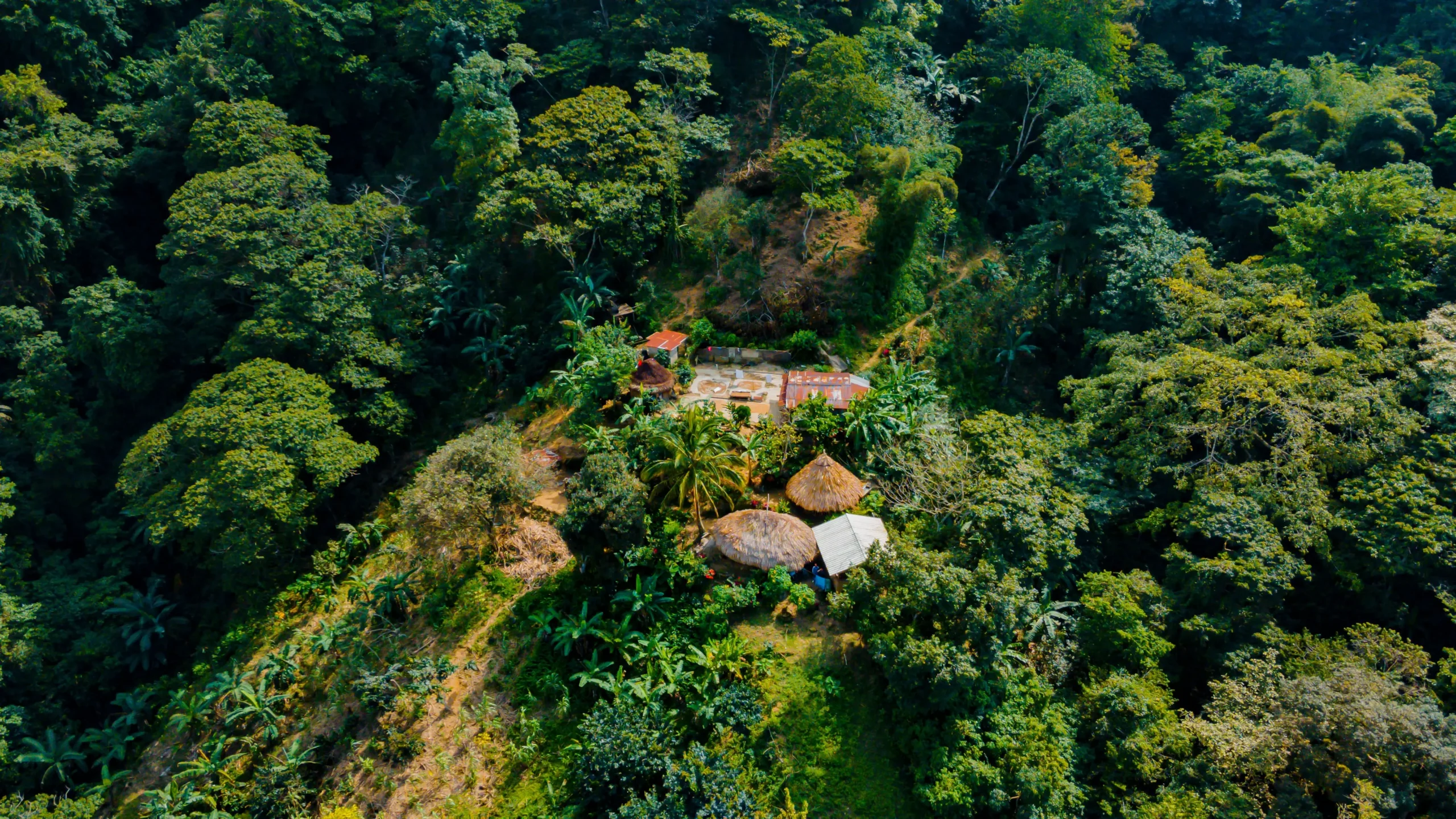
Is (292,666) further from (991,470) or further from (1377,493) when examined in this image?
(1377,493)

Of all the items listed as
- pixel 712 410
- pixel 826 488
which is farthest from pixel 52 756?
pixel 826 488

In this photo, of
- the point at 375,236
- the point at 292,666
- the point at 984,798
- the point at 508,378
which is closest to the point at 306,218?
the point at 375,236

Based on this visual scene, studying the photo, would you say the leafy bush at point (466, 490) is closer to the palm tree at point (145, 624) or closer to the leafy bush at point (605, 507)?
the leafy bush at point (605, 507)

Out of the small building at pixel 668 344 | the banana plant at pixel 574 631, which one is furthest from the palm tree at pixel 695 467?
the small building at pixel 668 344

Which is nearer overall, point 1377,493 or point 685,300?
point 1377,493

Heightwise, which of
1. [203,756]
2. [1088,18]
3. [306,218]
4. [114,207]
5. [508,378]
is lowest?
[203,756]
